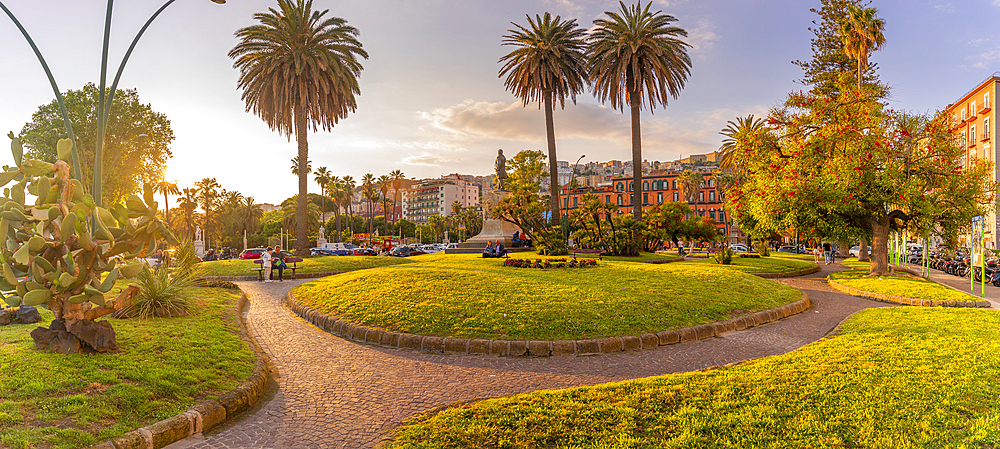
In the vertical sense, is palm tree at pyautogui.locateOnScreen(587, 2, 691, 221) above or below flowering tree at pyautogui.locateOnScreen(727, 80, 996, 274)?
above

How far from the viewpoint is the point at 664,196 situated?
105812 mm

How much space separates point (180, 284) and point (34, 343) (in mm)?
4401

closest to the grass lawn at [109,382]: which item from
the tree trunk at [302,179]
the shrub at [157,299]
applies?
the shrub at [157,299]

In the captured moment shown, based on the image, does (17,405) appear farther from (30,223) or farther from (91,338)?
(30,223)

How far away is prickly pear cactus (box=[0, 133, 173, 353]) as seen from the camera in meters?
6.28

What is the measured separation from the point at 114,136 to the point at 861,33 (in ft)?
162

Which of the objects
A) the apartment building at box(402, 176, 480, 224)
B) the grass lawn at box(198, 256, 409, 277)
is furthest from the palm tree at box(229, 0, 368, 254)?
the apartment building at box(402, 176, 480, 224)

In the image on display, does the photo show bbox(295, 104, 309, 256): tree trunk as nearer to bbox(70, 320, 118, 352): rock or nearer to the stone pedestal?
the stone pedestal

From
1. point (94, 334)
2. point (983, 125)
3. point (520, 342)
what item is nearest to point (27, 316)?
point (94, 334)

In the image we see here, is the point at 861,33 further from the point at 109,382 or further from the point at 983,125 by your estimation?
the point at 109,382

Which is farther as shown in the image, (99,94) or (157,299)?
(157,299)

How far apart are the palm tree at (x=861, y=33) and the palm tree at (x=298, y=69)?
30.7 meters

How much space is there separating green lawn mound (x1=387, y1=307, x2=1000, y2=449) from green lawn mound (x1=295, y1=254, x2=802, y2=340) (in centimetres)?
301

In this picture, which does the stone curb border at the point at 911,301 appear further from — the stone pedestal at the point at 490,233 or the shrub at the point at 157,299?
the stone pedestal at the point at 490,233
